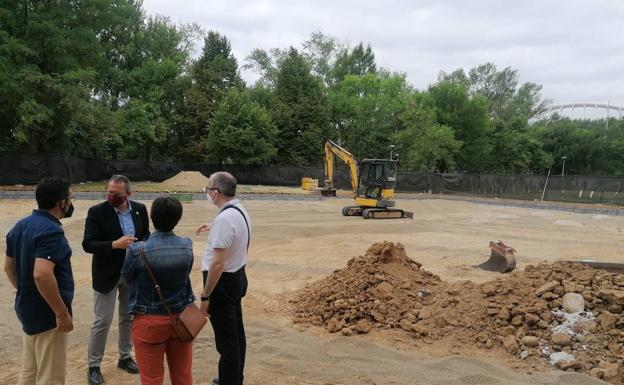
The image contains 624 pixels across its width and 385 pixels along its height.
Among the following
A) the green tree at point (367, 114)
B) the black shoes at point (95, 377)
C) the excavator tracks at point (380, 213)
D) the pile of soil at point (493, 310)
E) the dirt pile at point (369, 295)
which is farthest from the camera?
the green tree at point (367, 114)

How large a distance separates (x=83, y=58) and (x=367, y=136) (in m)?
23.7

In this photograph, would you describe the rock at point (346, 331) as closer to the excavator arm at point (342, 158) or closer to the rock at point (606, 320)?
the rock at point (606, 320)

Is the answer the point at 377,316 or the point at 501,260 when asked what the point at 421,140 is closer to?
the point at 501,260

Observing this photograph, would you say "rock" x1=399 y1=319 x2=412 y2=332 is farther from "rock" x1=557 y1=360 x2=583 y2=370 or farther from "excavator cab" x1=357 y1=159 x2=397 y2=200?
"excavator cab" x1=357 y1=159 x2=397 y2=200

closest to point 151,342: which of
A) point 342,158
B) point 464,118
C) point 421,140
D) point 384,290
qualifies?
point 384,290

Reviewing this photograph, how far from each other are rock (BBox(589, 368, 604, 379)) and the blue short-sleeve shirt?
478cm

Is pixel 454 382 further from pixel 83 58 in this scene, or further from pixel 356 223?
pixel 83 58

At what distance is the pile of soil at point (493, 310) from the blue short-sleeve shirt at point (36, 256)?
3.39m

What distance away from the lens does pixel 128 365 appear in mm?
4316

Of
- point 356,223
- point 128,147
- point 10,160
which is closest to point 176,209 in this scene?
point 356,223

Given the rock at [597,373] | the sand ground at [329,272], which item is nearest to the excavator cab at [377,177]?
the sand ground at [329,272]

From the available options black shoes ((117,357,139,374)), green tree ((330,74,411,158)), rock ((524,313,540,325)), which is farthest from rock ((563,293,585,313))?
green tree ((330,74,411,158))

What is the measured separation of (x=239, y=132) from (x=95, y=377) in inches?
1228

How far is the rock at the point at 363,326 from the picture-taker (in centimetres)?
564
